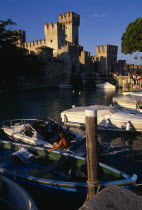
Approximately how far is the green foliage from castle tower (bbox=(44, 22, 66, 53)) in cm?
3687

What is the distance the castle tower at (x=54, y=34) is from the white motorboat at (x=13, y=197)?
74.9m

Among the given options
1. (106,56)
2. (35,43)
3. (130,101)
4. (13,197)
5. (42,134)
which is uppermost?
(35,43)

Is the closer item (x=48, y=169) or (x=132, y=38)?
(x=48, y=169)

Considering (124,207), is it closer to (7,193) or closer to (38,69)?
(7,193)

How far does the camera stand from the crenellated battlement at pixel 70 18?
83.5 m

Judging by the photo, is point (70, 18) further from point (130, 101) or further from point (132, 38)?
point (130, 101)

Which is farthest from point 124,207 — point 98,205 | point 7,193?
point 7,193

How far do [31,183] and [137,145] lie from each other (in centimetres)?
863

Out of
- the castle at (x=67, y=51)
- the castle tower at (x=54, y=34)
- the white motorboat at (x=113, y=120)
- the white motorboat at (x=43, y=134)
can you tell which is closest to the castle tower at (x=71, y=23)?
the castle at (x=67, y=51)

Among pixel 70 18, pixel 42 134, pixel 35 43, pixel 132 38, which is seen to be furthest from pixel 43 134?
pixel 70 18

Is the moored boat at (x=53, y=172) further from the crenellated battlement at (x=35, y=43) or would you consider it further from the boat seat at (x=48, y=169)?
the crenellated battlement at (x=35, y=43)

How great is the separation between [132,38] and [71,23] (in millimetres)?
50871

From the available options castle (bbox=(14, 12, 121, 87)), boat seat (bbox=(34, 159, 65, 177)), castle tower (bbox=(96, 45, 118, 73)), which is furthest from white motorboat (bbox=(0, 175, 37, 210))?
castle tower (bbox=(96, 45, 118, 73))

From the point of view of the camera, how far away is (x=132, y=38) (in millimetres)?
40469
